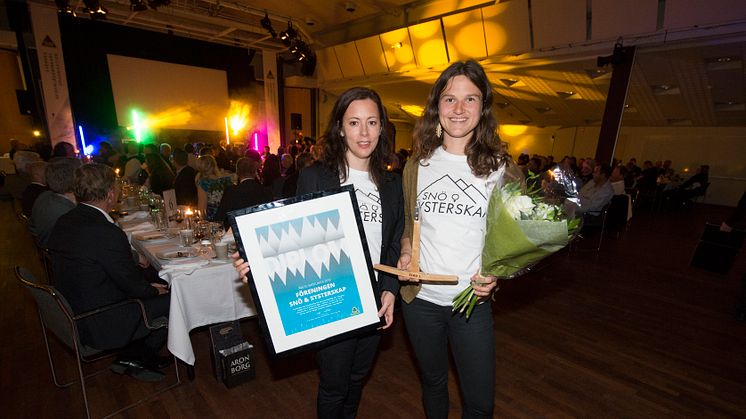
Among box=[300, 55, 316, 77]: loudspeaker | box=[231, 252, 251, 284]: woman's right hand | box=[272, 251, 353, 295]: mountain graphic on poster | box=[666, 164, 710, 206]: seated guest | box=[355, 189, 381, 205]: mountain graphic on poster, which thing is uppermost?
box=[300, 55, 316, 77]: loudspeaker

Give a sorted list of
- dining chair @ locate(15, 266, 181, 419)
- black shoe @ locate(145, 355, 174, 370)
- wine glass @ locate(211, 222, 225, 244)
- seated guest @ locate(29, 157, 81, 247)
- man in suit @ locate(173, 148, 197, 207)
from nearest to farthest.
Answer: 1. dining chair @ locate(15, 266, 181, 419)
2. black shoe @ locate(145, 355, 174, 370)
3. wine glass @ locate(211, 222, 225, 244)
4. seated guest @ locate(29, 157, 81, 247)
5. man in suit @ locate(173, 148, 197, 207)

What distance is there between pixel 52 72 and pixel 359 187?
45.3 ft

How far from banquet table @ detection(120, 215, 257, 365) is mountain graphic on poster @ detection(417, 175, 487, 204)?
5.84 feet

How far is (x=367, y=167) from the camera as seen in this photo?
68.6 inches

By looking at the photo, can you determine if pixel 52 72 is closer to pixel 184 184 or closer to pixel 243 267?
pixel 184 184

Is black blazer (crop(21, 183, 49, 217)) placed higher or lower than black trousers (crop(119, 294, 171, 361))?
higher

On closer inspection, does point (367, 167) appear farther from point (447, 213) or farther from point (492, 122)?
point (492, 122)

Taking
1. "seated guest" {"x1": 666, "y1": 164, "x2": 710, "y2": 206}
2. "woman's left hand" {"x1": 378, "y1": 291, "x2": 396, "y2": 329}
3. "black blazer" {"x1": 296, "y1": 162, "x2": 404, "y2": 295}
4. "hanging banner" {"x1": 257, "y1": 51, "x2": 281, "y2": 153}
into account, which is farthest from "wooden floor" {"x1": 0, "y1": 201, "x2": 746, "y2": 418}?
"hanging banner" {"x1": 257, "y1": 51, "x2": 281, "y2": 153}

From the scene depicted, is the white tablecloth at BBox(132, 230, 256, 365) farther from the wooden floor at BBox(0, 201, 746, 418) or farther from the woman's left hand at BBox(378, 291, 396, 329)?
the woman's left hand at BBox(378, 291, 396, 329)

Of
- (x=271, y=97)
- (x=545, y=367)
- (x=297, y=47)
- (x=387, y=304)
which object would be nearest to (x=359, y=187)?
(x=387, y=304)

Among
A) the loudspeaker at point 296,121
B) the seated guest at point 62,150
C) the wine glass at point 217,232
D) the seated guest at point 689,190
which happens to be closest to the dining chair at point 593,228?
the wine glass at point 217,232

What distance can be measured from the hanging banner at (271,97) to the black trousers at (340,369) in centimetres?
1542

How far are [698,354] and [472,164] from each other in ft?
11.4

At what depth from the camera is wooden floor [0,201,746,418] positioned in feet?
8.18
